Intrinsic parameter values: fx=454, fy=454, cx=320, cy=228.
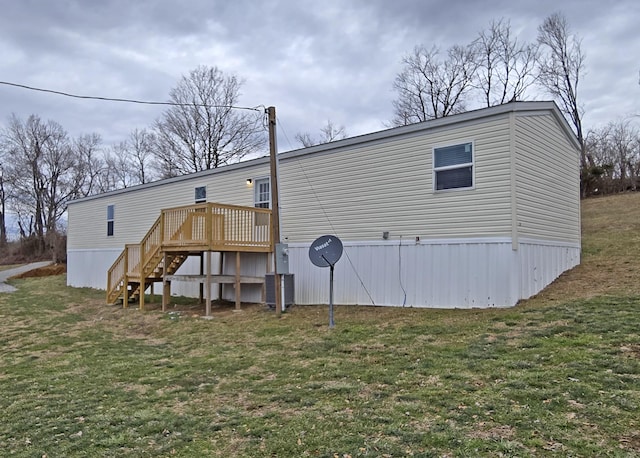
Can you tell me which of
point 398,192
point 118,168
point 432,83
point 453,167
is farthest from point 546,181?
point 118,168

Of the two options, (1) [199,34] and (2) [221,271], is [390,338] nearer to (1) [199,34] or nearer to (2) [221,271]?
(2) [221,271]

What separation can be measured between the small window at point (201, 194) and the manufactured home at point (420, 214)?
1.12 metres

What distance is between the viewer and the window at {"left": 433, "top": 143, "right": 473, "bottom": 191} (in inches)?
354

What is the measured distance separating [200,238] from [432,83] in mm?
23358

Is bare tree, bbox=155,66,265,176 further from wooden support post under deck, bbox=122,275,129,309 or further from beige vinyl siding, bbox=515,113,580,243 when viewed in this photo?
beige vinyl siding, bbox=515,113,580,243

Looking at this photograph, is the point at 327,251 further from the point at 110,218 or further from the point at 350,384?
the point at 110,218

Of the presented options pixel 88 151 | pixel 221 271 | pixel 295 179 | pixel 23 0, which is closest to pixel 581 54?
pixel 295 179

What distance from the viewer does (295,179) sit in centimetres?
1190

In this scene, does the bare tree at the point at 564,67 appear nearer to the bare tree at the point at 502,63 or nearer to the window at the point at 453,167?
the bare tree at the point at 502,63

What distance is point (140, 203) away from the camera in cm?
1697

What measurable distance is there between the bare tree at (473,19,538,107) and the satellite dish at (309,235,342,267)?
23441 mm

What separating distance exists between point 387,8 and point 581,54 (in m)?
21.0

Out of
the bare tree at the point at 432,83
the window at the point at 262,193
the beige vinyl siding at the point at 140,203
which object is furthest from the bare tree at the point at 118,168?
the window at the point at 262,193

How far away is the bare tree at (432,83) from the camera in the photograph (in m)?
28.9
